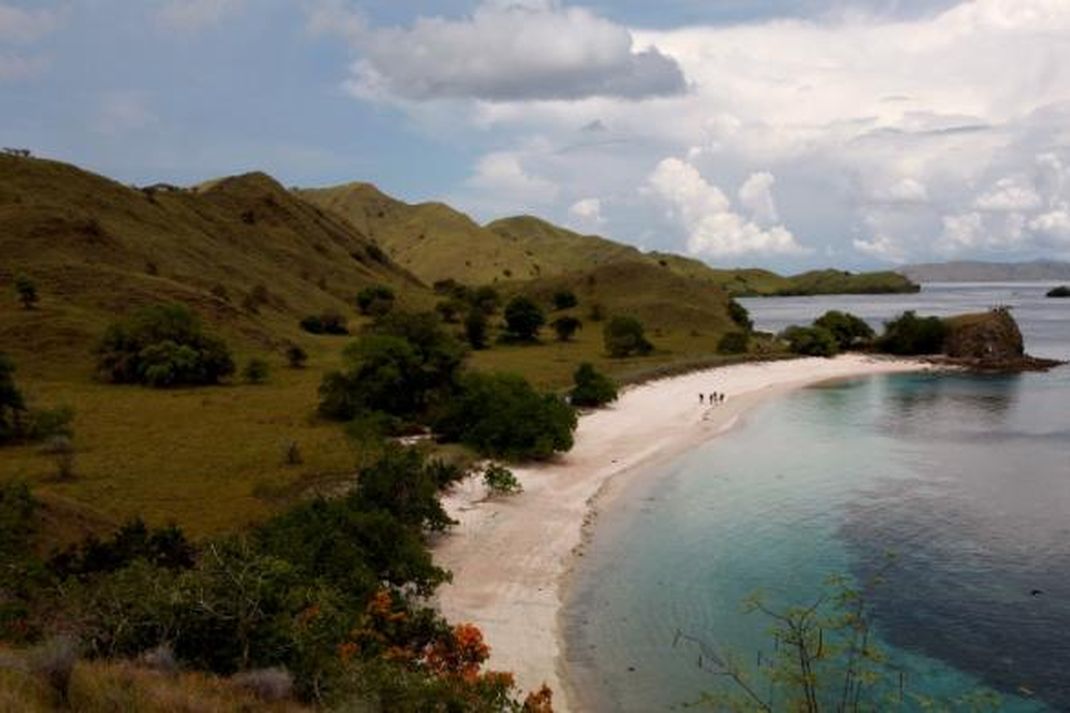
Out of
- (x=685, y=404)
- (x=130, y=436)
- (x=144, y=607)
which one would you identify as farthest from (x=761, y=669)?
(x=685, y=404)

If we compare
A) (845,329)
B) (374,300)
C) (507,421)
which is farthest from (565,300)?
(507,421)

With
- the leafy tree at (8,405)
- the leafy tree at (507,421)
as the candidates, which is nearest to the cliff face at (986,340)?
the leafy tree at (507,421)

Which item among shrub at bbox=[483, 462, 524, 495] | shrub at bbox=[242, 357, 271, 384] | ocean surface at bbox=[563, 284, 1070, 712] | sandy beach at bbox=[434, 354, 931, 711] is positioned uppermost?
shrub at bbox=[242, 357, 271, 384]

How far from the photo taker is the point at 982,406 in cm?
8944

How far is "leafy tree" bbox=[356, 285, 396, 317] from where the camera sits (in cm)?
14827

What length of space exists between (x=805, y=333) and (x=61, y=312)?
102858mm

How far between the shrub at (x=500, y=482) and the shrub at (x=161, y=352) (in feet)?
128

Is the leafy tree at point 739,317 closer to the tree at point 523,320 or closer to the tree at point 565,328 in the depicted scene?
the tree at point 565,328

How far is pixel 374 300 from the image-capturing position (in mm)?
152875

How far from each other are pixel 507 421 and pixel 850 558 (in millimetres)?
23447

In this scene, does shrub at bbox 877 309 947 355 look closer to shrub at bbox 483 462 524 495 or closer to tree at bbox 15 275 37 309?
shrub at bbox 483 462 524 495

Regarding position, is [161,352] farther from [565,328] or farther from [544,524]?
[565,328]

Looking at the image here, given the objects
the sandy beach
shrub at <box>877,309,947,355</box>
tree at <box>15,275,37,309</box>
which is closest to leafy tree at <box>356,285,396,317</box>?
tree at <box>15,275,37,309</box>

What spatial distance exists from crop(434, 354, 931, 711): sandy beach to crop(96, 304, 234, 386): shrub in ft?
112
